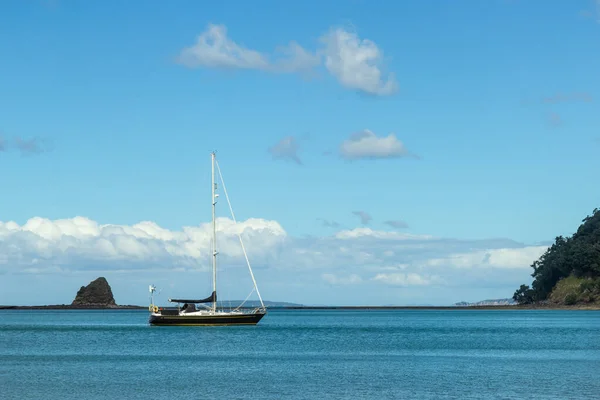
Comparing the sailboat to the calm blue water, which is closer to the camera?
the calm blue water

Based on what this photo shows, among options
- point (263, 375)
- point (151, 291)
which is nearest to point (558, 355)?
point (263, 375)

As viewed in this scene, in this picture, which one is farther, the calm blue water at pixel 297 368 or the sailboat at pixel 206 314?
the sailboat at pixel 206 314

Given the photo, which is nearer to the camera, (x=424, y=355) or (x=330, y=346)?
(x=424, y=355)

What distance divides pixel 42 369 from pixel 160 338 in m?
41.6

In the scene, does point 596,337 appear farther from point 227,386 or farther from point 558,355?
point 227,386

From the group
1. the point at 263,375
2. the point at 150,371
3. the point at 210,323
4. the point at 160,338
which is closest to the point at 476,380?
the point at 263,375

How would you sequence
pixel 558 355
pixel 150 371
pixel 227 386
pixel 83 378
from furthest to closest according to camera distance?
1. pixel 558 355
2. pixel 150 371
3. pixel 83 378
4. pixel 227 386

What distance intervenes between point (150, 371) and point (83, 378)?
6388 millimetres

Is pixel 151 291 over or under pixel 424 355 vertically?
over

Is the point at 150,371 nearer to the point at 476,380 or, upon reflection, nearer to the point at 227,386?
the point at 227,386

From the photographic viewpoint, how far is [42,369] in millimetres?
69312

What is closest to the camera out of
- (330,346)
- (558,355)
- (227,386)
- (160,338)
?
(227,386)

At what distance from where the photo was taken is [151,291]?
130250 millimetres

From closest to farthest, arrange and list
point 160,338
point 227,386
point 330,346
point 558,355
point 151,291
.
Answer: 1. point 227,386
2. point 558,355
3. point 330,346
4. point 160,338
5. point 151,291
